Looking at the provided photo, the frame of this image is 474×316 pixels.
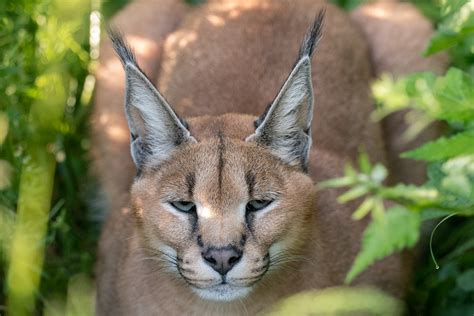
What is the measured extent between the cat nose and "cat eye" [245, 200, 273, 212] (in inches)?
9.4

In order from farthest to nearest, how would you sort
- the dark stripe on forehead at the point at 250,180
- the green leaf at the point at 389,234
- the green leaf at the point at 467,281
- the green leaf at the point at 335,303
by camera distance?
the green leaf at the point at 467,281, the dark stripe on forehead at the point at 250,180, the green leaf at the point at 335,303, the green leaf at the point at 389,234

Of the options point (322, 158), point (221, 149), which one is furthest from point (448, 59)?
point (221, 149)

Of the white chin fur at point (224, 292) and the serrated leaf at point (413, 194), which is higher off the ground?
the serrated leaf at point (413, 194)

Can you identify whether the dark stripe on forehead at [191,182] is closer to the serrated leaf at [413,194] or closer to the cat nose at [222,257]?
the cat nose at [222,257]

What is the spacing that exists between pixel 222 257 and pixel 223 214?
0.20m

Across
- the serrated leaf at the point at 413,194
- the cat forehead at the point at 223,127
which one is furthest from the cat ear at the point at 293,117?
the serrated leaf at the point at 413,194

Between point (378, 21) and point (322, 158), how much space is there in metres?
1.45

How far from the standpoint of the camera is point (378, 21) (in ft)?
20.4

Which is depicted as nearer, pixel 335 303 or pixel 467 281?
pixel 335 303

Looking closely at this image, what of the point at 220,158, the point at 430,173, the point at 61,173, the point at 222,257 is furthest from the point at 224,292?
the point at 61,173

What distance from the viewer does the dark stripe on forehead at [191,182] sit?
12.8 ft

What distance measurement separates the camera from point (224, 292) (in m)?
3.88

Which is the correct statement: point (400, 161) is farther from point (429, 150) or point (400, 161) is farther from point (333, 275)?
point (429, 150)

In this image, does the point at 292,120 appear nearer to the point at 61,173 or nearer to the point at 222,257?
the point at 222,257
